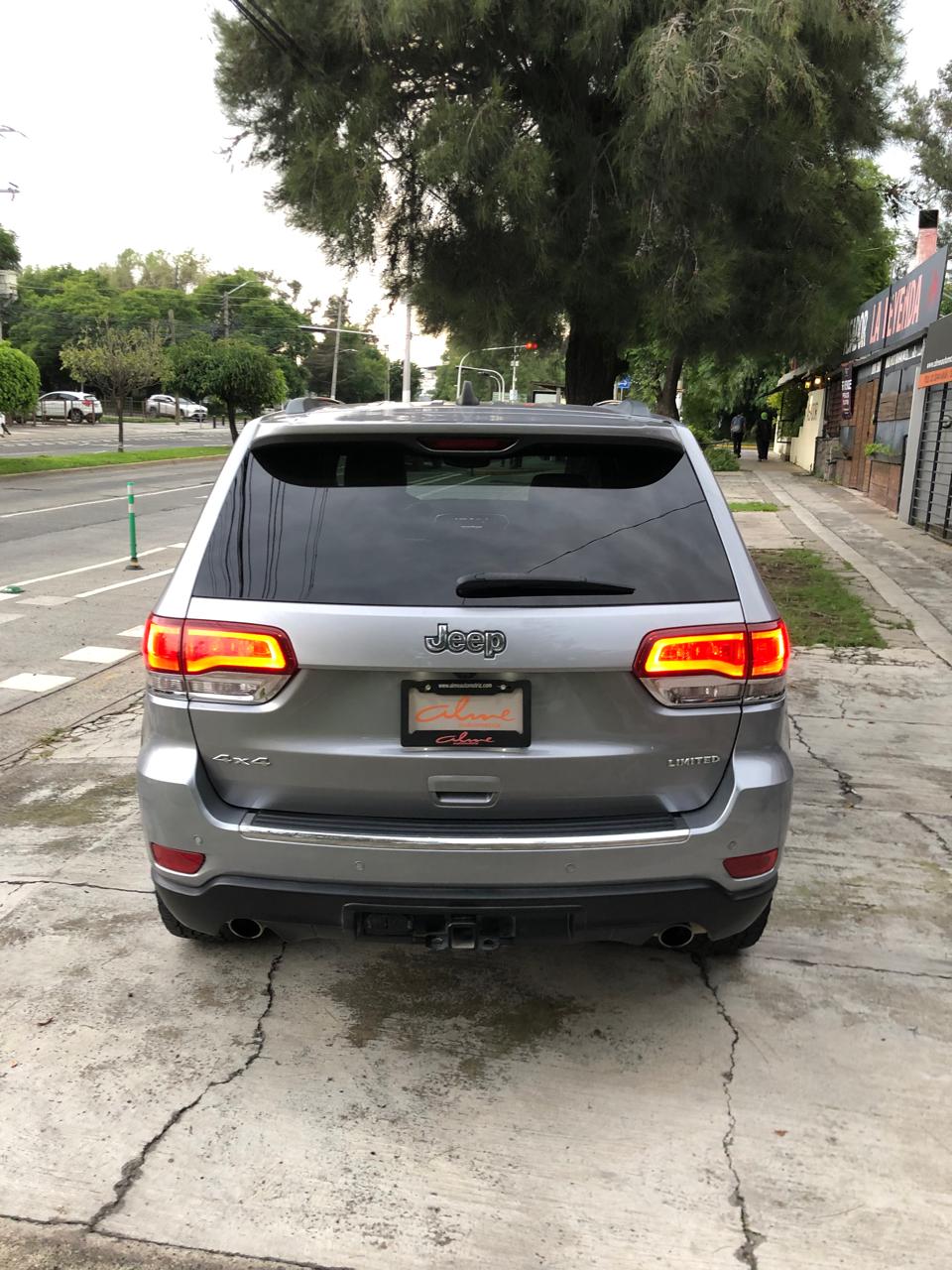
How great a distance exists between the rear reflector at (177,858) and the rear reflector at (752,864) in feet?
4.64

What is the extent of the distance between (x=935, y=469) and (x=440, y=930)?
46.5 ft

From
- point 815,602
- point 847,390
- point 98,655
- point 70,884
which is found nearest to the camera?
point 70,884

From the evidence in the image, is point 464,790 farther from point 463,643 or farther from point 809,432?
point 809,432

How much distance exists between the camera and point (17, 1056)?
117 inches

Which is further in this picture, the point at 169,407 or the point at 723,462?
the point at 169,407

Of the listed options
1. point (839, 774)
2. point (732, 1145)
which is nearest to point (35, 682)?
point (839, 774)

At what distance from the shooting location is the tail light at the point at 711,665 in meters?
2.64

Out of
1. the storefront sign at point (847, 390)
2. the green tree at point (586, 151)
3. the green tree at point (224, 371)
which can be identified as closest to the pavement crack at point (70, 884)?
the green tree at point (586, 151)

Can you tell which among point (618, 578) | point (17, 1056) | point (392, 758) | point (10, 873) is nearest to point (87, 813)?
point (10, 873)

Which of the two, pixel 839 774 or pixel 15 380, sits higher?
pixel 15 380

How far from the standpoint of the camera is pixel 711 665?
2678 mm

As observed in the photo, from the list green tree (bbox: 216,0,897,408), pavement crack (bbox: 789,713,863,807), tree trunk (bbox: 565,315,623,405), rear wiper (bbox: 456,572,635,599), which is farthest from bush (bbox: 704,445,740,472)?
rear wiper (bbox: 456,572,635,599)

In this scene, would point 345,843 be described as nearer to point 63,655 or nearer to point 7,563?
point 63,655

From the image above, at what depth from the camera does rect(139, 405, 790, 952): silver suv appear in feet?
8.54
